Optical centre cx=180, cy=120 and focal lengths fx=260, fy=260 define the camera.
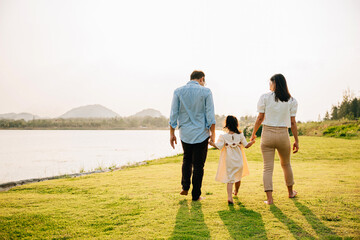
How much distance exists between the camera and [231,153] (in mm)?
4613

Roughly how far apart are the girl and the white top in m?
0.52

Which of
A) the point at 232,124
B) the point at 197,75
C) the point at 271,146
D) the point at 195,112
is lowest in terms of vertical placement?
the point at 271,146

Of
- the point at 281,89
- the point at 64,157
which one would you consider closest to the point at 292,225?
the point at 281,89

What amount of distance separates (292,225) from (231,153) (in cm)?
155

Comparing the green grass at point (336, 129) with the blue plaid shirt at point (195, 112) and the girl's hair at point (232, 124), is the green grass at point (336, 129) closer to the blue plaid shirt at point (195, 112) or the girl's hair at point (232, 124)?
the girl's hair at point (232, 124)

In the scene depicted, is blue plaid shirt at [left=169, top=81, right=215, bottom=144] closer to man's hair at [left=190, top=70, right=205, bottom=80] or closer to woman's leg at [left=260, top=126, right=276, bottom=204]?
man's hair at [left=190, top=70, right=205, bottom=80]

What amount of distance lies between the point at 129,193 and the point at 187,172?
1.49m

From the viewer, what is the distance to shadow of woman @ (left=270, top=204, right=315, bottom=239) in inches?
121

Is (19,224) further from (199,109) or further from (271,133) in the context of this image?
(271,133)

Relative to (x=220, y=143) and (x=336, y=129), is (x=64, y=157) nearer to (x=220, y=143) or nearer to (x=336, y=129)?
(x=220, y=143)

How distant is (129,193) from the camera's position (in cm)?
542

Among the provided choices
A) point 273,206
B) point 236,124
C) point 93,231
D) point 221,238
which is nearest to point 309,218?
point 273,206

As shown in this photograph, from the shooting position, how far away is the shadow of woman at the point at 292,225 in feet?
10.1

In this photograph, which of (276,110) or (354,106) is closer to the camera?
(276,110)
